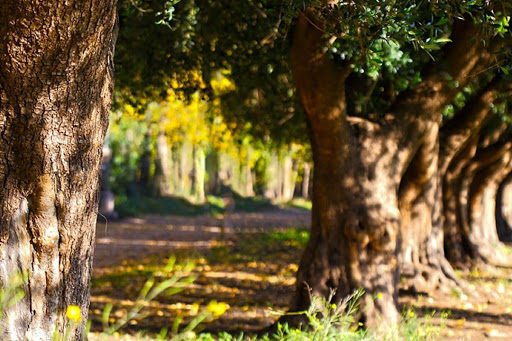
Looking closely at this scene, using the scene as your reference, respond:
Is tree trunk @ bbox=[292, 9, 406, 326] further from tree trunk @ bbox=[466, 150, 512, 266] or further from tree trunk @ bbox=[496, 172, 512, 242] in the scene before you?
tree trunk @ bbox=[496, 172, 512, 242]

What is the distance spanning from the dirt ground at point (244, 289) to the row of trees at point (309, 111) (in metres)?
0.48

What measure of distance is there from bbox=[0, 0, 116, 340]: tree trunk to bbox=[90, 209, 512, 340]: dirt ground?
29cm

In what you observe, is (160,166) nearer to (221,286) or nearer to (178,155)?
(178,155)

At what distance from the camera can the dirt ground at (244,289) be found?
25.1ft

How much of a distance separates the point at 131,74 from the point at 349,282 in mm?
4107

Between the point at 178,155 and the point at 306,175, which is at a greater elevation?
the point at 178,155

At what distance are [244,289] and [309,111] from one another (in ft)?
15.4

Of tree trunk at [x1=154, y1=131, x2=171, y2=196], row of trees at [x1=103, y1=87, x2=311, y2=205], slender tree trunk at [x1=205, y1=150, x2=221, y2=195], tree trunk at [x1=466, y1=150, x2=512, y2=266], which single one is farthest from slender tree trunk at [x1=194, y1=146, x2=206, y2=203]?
tree trunk at [x1=466, y1=150, x2=512, y2=266]

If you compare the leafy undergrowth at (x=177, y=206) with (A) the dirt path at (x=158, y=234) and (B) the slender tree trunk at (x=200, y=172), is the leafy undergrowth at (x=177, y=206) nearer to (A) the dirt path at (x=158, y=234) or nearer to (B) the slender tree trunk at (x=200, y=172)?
(B) the slender tree trunk at (x=200, y=172)

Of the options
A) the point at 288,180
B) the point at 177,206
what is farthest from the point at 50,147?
the point at 288,180

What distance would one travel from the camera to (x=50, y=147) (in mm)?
3236

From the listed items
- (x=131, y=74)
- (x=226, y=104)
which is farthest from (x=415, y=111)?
(x=226, y=104)

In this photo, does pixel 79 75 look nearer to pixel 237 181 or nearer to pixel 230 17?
pixel 230 17

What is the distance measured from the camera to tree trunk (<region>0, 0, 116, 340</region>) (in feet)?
9.87
